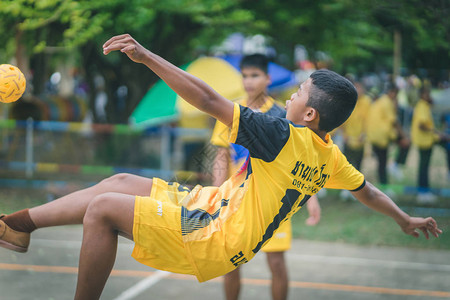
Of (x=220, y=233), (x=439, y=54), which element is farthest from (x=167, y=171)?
(x=220, y=233)

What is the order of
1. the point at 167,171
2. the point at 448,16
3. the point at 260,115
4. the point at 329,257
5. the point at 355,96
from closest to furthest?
the point at 260,115
the point at 355,96
the point at 448,16
the point at 329,257
the point at 167,171

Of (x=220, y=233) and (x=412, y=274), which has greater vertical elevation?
(x=220, y=233)

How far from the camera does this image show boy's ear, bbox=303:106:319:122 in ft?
9.58

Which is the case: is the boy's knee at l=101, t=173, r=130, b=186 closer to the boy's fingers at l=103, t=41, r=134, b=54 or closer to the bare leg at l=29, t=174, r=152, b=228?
the bare leg at l=29, t=174, r=152, b=228

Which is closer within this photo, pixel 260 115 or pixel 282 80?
pixel 260 115

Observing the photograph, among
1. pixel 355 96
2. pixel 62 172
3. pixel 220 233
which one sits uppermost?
pixel 355 96

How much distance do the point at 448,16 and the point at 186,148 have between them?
5748 mm

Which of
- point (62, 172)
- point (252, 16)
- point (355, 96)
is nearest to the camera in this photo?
point (355, 96)

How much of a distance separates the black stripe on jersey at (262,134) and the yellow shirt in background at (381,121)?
8.21 meters

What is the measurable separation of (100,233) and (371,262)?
4733mm

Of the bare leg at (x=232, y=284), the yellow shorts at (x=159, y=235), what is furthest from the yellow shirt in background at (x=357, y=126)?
the yellow shorts at (x=159, y=235)

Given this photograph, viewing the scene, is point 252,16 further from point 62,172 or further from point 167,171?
point 62,172

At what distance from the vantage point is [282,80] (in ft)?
35.5

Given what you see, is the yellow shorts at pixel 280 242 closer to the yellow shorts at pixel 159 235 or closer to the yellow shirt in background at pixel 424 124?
the yellow shorts at pixel 159 235
